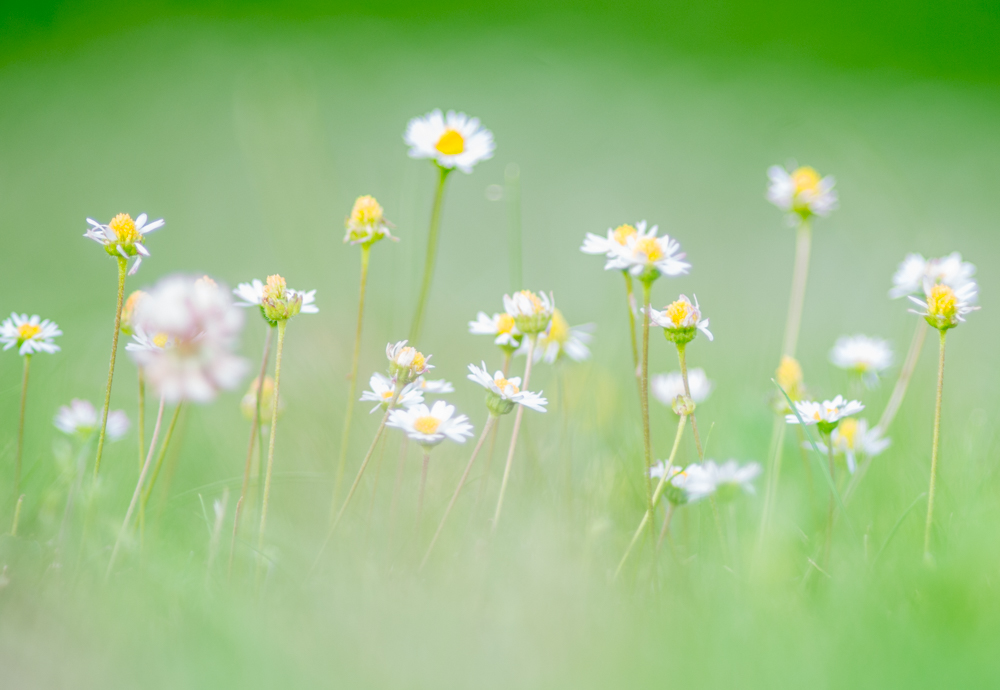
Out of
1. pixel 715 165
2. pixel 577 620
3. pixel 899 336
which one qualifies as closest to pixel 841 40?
pixel 715 165

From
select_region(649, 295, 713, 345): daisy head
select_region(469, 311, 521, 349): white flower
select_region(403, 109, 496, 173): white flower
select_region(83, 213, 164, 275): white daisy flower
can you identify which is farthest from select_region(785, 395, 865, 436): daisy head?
select_region(83, 213, 164, 275): white daisy flower

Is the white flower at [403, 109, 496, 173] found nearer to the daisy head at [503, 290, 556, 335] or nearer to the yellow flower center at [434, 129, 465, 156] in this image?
the yellow flower center at [434, 129, 465, 156]

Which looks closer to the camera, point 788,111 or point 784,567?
point 784,567

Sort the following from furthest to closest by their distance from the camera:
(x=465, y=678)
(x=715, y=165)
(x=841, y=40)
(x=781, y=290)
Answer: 1. (x=841, y=40)
2. (x=715, y=165)
3. (x=781, y=290)
4. (x=465, y=678)

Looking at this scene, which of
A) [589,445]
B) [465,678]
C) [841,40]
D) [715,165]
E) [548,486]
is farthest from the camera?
[841,40]

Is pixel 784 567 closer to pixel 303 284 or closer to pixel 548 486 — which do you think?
pixel 548 486

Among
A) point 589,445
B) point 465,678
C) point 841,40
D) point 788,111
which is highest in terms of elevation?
point 841,40

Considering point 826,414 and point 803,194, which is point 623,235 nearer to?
point 826,414

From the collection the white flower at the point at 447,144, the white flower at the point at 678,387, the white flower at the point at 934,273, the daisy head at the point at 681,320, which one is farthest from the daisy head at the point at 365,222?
the white flower at the point at 934,273
